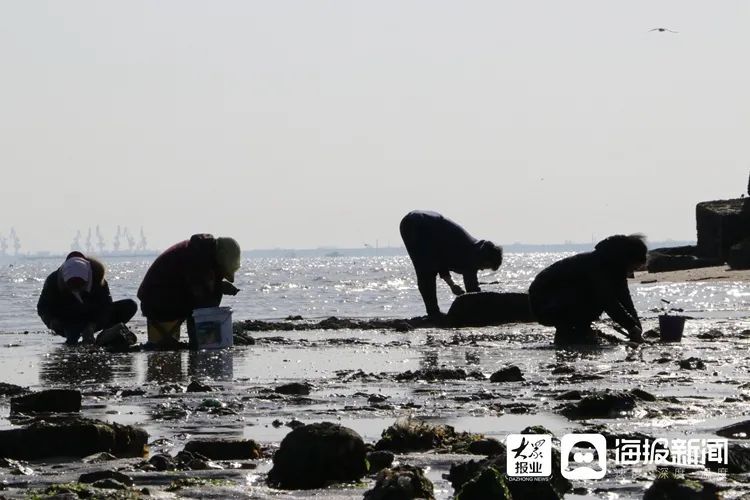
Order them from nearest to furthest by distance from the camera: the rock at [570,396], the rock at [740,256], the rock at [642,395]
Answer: the rock at [642,395] → the rock at [570,396] → the rock at [740,256]

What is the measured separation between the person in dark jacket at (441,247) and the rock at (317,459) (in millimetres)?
12217

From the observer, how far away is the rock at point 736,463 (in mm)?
5164

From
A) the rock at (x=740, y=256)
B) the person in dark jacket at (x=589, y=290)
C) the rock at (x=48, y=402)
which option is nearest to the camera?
the rock at (x=48, y=402)

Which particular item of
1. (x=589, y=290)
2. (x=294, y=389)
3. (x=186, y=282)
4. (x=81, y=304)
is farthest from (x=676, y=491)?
(x=81, y=304)

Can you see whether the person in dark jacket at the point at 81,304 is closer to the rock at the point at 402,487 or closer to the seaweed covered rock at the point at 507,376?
the seaweed covered rock at the point at 507,376

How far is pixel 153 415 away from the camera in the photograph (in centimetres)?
760

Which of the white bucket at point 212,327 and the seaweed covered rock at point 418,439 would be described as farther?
the white bucket at point 212,327

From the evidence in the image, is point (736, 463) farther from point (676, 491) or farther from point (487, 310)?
point (487, 310)

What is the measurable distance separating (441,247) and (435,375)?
8.11 metres

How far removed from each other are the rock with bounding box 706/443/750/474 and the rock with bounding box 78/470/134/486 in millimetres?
2190

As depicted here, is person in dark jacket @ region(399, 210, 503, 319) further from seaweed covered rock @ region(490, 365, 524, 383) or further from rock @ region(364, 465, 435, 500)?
rock @ region(364, 465, 435, 500)

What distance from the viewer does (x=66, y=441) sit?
5.95 m

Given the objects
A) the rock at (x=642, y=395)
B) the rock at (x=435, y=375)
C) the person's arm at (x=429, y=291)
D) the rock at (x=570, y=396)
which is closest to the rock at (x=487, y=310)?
the person's arm at (x=429, y=291)

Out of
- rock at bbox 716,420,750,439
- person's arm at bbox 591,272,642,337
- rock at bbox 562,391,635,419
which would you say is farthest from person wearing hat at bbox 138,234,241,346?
rock at bbox 716,420,750,439
